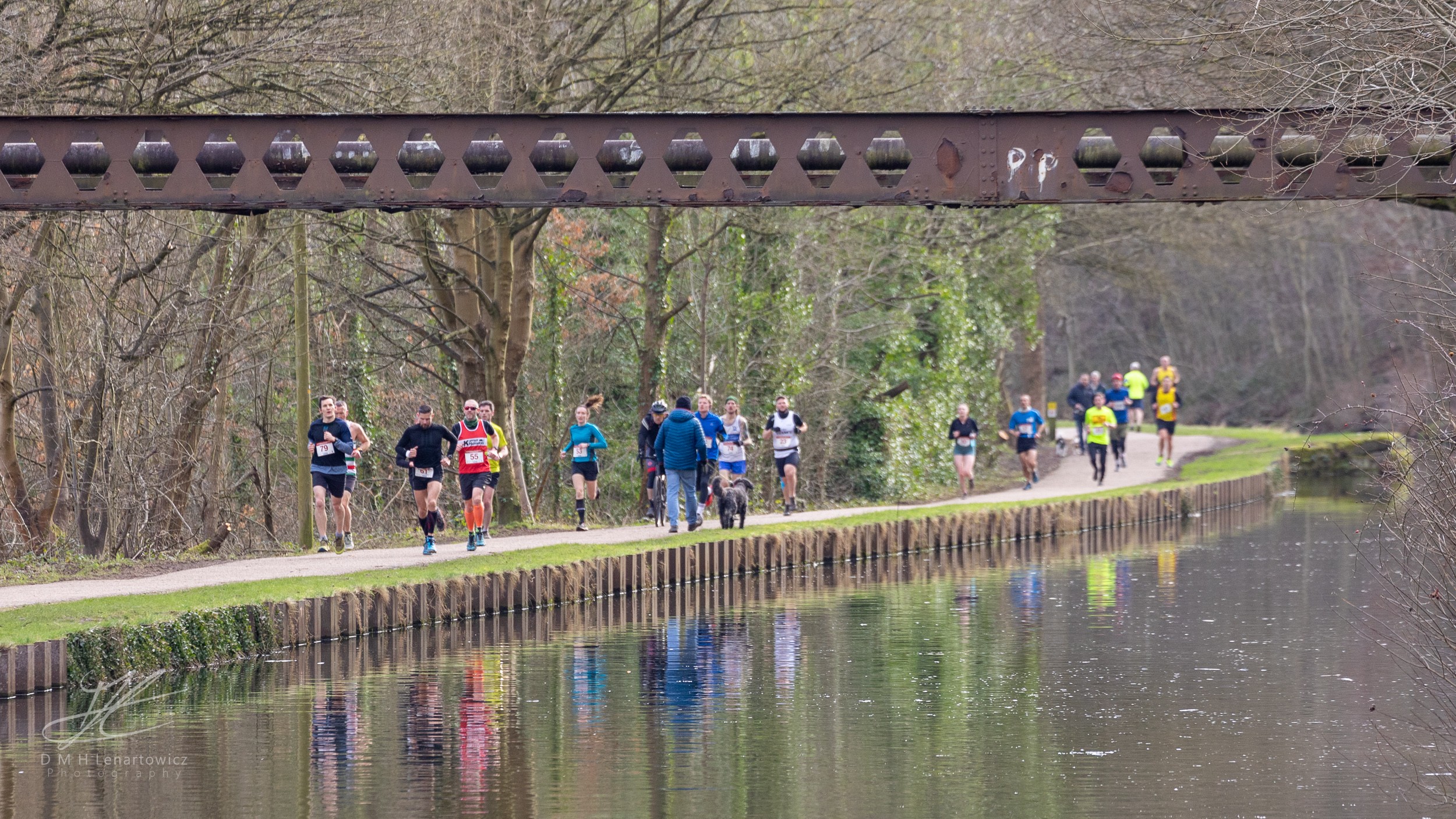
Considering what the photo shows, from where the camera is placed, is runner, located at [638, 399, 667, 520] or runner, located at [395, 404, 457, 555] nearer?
runner, located at [395, 404, 457, 555]

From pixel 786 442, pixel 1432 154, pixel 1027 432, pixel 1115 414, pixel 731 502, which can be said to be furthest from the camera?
pixel 1115 414

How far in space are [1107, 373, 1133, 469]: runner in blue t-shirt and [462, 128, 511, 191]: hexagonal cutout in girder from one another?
2425 centimetres

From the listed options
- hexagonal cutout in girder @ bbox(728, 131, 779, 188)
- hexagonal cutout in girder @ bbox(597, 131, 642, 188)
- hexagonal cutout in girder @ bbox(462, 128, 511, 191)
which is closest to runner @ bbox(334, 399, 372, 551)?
hexagonal cutout in girder @ bbox(462, 128, 511, 191)

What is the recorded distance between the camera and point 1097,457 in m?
36.9

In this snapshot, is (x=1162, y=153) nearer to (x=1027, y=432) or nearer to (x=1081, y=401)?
(x=1027, y=432)

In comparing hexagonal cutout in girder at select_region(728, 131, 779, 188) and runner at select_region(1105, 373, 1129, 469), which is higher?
hexagonal cutout in girder at select_region(728, 131, 779, 188)

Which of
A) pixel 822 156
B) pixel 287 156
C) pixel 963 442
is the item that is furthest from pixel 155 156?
pixel 963 442

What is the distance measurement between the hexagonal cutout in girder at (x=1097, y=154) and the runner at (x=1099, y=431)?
21.4 meters

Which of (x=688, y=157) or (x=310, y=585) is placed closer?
(x=688, y=157)

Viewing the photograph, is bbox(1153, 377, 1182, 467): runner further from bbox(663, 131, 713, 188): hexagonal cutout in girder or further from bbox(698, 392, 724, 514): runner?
bbox(663, 131, 713, 188): hexagonal cutout in girder

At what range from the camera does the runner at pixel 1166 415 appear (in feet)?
127

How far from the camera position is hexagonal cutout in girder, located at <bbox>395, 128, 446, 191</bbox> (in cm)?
1448

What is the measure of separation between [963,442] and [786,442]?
18.4ft

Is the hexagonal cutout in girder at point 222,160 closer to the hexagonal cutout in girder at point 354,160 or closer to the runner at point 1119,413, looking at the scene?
the hexagonal cutout in girder at point 354,160
